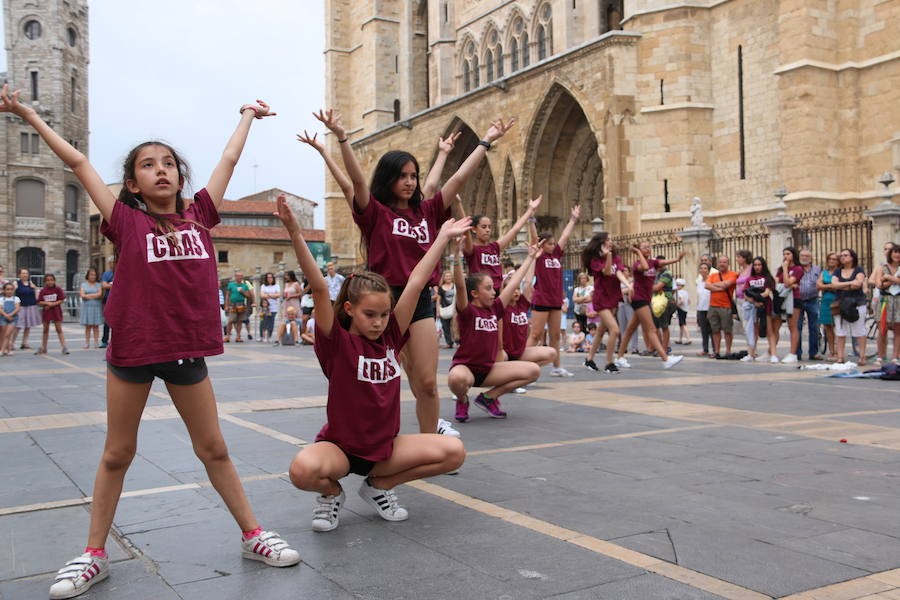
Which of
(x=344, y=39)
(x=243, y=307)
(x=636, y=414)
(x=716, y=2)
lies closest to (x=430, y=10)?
(x=344, y=39)

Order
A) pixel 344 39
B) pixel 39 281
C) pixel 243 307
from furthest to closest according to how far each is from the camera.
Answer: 1. pixel 39 281
2. pixel 344 39
3. pixel 243 307

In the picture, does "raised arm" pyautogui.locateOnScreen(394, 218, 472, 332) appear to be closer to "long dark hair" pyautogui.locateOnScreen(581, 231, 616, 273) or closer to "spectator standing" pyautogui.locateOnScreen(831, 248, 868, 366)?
"long dark hair" pyautogui.locateOnScreen(581, 231, 616, 273)

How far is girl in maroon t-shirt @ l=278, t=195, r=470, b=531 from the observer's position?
144 inches

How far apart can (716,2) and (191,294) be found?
79.8ft

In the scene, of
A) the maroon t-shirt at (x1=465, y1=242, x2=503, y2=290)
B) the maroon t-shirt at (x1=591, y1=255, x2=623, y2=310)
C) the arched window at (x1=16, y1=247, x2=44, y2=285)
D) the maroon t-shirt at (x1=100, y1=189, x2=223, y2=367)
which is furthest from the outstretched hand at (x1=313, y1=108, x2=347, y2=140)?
the arched window at (x1=16, y1=247, x2=44, y2=285)

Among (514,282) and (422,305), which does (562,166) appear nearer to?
(514,282)

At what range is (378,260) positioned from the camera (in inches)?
199

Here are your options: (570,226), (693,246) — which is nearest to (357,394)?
(570,226)

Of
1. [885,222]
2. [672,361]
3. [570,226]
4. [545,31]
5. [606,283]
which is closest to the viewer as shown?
[570,226]

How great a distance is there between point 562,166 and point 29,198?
4279 cm

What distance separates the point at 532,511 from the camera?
13.0 ft

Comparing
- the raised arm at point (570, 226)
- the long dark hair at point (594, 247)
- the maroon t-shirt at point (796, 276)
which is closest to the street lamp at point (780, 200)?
the maroon t-shirt at point (796, 276)

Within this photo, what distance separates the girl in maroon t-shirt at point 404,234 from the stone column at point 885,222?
1425 centimetres

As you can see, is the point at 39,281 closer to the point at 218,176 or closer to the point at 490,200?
the point at 490,200
